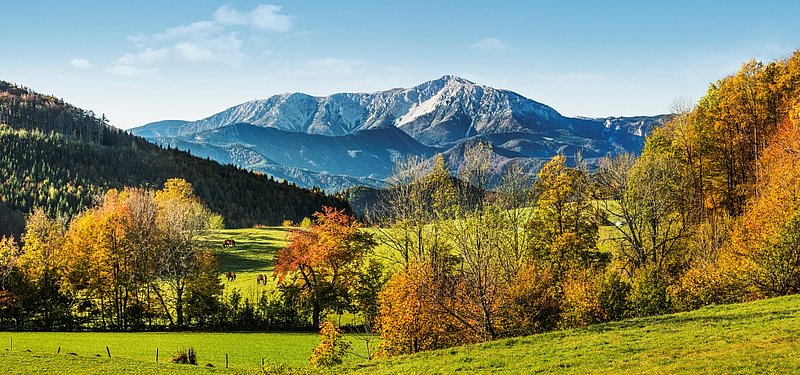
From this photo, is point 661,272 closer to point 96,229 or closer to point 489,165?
point 489,165

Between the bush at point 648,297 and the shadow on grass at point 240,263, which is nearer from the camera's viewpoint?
the bush at point 648,297

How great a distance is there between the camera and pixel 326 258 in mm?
62812

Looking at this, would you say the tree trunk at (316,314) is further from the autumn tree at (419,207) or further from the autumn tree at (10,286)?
the autumn tree at (10,286)

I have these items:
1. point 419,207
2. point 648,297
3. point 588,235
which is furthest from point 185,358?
point 648,297

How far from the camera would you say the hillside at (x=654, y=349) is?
21.8m

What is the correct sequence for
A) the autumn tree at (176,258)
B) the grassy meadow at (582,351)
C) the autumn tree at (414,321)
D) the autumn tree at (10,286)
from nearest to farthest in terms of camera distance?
the grassy meadow at (582,351) < the autumn tree at (414,321) < the autumn tree at (10,286) < the autumn tree at (176,258)

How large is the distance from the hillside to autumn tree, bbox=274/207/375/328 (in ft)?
95.7

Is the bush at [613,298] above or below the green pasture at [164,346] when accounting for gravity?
above

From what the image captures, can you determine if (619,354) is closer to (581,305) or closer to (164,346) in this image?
(581,305)

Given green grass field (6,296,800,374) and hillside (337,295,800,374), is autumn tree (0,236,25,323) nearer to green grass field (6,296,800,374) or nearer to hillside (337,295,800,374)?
green grass field (6,296,800,374)

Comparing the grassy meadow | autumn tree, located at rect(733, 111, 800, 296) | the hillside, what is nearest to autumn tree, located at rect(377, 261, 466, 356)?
the grassy meadow

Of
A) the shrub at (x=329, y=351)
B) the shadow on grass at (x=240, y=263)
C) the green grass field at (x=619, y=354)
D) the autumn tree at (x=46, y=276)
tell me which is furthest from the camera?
the shadow on grass at (x=240, y=263)

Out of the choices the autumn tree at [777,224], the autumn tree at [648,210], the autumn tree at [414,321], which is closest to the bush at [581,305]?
the autumn tree at [414,321]

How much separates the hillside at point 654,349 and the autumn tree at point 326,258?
95.7 feet
